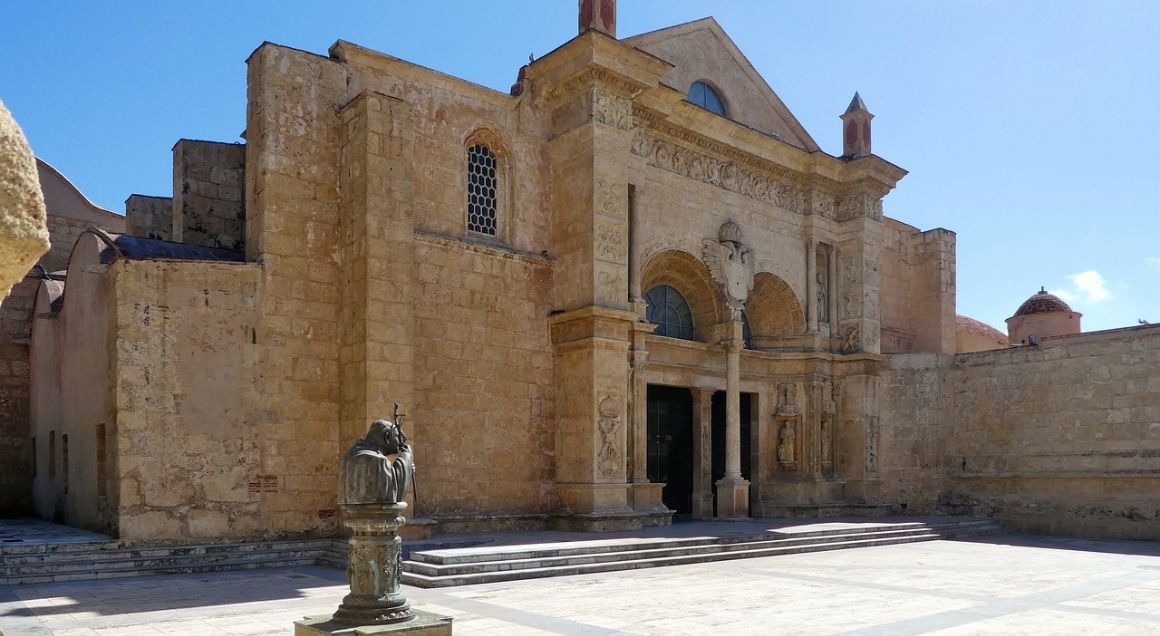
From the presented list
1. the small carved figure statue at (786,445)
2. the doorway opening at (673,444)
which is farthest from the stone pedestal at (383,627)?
the small carved figure statue at (786,445)

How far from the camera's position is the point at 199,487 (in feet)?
40.3

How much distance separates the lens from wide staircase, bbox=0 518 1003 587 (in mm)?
10805

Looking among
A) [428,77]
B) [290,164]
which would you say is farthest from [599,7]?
[290,164]

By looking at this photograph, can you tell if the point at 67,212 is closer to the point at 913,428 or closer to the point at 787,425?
the point at 787,425

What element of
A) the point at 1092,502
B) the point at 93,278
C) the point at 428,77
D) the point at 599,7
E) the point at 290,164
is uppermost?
the point at 599,7

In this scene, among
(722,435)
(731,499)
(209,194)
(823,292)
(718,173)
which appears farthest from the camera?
(823,292)

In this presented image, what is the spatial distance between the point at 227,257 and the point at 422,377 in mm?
3378

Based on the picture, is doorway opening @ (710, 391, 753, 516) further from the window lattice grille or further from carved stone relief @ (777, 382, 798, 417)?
the window lattice grille

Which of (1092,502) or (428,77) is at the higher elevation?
(428,77)

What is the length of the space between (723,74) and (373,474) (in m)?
15.4

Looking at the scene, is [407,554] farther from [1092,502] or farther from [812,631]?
[1092,502]

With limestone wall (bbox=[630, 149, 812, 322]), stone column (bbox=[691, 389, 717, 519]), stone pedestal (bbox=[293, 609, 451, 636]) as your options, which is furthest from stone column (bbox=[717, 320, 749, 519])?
stone pedestal (bbox=[293, 609, 451, 636])

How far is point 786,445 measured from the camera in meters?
20.2

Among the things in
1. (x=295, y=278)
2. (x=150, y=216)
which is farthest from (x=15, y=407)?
(x=295, y=278)
